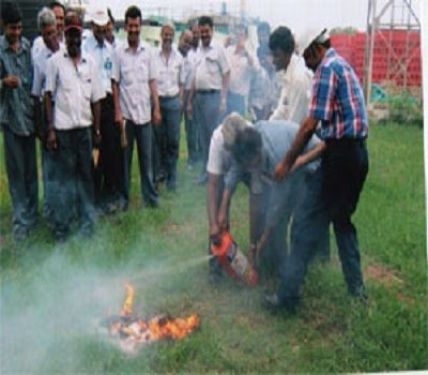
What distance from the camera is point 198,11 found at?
4.49m

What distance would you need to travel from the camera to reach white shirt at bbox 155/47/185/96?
19.7ft

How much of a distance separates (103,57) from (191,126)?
1668 mm

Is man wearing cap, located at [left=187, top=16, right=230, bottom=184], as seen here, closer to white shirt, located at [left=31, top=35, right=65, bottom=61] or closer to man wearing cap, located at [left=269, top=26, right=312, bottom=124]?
man wearing cap, located at [left=269, top=26, right=312, bottom=124]

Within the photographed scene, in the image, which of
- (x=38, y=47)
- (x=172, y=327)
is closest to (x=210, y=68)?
(x=38, y=47)

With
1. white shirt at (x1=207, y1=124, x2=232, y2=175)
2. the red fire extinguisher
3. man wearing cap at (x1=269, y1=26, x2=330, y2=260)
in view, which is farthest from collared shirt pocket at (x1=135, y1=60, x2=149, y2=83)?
the red fire extinguisher

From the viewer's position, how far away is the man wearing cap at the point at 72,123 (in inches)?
179

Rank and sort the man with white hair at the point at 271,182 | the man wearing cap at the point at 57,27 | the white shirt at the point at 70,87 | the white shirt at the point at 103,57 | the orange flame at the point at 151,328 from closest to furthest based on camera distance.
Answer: the orange flame at the point at 151,328 → the man with white hair at the point at 271,182 → the white shirt at the point at 70,87 → the man wearing cap at the point at 57,27 → the white shirt at the point at 103,57

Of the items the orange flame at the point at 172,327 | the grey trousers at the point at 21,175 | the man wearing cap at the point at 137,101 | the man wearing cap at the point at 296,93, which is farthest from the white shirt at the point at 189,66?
the orange flame at the point at 172,327

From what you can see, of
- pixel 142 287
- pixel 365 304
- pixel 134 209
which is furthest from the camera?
pixel 134 209

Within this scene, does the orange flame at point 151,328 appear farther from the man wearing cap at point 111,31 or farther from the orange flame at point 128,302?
the man wearing cap at point 111,31

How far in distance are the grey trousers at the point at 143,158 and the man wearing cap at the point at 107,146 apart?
8 cm

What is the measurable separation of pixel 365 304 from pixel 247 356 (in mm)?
838

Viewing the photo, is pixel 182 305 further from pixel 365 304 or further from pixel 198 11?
pixel 198 11

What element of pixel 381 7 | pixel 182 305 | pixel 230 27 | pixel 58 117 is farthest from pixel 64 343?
pixel 381 7
